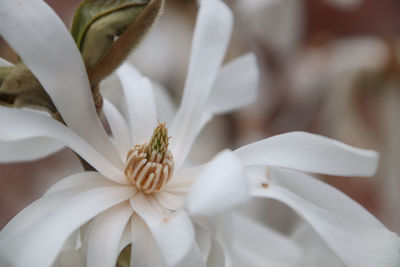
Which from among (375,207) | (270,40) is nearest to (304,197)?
(270,40)

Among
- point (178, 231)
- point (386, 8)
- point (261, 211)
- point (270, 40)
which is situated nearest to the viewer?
point (178, 231)

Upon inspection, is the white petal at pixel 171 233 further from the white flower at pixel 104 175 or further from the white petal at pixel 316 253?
the white petal at pixel 316 253

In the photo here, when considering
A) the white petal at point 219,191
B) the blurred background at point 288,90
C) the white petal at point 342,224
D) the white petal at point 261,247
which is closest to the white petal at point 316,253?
the white petal at point 261,247

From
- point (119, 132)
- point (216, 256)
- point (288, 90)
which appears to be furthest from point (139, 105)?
point (288, 90)

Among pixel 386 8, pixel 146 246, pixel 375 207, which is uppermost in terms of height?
pixel 146 246

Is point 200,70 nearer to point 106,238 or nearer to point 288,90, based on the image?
point 106,238

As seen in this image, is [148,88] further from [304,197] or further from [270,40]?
[270,40]
